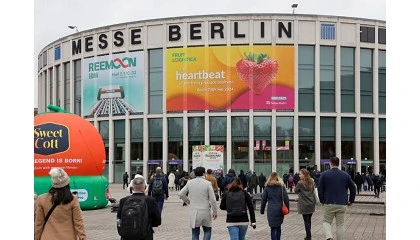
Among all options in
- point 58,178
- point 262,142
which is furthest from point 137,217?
point 262,142

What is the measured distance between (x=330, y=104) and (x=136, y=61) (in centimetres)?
1832

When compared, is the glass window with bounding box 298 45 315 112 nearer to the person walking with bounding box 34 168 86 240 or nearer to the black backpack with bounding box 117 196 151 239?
the black backpack with bounding box 117 196 151 239

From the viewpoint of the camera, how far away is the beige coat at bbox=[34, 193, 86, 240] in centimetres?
655

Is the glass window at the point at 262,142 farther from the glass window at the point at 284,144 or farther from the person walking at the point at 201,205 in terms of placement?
the person walking at the point at 201,205

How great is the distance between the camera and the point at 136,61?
5609cm

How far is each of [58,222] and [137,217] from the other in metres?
1.02

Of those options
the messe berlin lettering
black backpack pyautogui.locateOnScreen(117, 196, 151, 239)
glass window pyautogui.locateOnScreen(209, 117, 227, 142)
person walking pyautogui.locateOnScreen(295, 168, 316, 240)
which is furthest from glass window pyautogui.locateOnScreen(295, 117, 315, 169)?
black backpack pyautogui.locateOnScreen(117, 196, 151, 239)

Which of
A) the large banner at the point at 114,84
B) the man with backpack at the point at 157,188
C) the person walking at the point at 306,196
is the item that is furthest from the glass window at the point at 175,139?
the person walking at the point at 306,196

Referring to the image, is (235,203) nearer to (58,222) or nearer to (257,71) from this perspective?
(58,222)

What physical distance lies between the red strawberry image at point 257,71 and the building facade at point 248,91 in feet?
0.29

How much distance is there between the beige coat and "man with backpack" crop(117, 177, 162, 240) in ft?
2.33

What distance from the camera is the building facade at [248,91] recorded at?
174 feet

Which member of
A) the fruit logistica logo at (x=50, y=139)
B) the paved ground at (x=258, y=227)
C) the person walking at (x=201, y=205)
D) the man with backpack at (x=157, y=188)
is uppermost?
the fruit logistica logo at (x=50, y=139)
